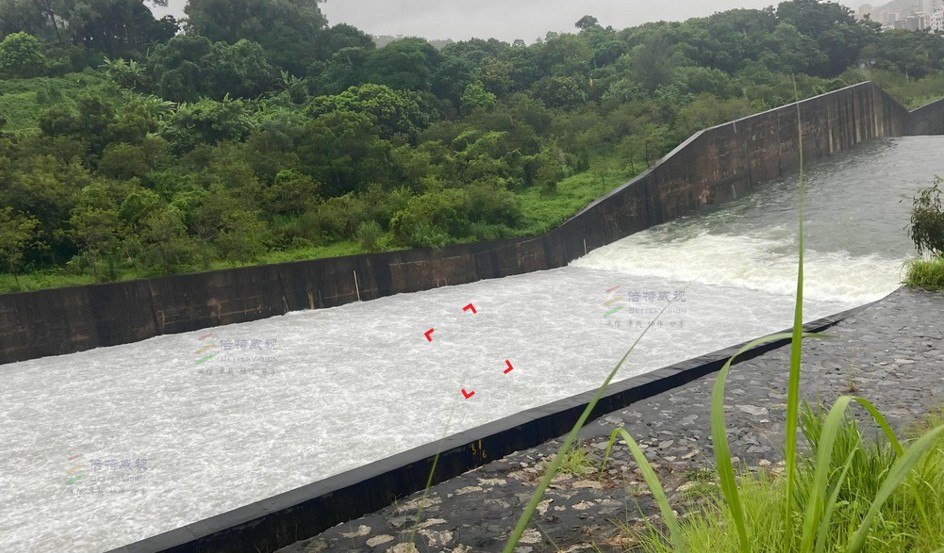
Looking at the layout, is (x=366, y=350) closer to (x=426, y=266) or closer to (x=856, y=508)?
(x=426, y=266)

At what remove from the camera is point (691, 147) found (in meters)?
21.1

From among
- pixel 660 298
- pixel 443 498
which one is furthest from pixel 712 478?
pixel 660 298

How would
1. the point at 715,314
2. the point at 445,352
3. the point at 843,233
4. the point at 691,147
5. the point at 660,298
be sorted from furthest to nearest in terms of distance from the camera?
the point at 691,147, the point at 843,233, the point at 660,298, the point at 715,314, the point at 445,352

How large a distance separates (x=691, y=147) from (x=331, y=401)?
1556 cm

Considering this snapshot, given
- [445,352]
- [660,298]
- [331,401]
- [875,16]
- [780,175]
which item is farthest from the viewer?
[875,16]

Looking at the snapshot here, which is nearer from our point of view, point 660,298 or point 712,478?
point 712,478

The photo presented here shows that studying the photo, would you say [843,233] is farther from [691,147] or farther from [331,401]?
[331,401]

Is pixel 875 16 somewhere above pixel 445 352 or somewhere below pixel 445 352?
above

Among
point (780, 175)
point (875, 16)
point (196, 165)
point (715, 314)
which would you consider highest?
point (875, 16)

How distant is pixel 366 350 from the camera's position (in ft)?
35.9

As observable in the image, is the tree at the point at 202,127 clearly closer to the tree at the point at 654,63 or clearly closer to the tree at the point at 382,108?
the tree at the point at 382,108

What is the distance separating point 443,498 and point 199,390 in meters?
5.71

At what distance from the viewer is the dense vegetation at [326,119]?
15.1m
